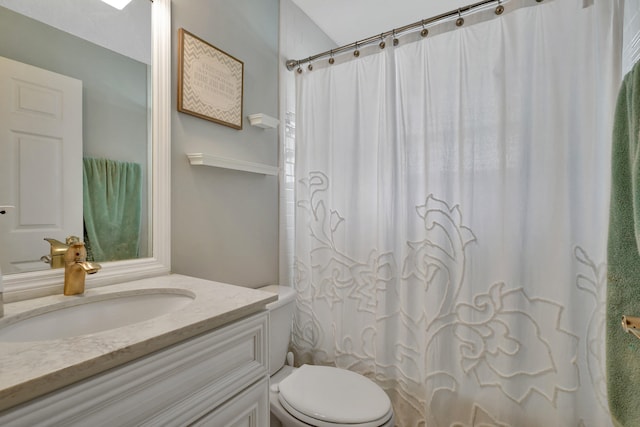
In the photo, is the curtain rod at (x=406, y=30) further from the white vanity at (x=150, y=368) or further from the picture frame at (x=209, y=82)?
the white vanity at (x=150, y=368)

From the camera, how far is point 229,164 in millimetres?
1382

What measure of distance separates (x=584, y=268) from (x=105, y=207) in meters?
1.69

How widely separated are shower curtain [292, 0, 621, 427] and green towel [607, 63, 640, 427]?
29 centimetres

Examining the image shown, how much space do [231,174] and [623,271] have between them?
1442 mm

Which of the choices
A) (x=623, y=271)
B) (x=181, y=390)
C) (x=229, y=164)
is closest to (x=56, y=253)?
(x=181, y=390)

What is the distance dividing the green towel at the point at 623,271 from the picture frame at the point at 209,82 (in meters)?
1.40

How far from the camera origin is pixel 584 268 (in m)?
1.10

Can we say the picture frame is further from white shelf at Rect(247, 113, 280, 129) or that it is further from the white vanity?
the white vanity

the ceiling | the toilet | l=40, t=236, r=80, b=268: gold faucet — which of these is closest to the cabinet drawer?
the toilet

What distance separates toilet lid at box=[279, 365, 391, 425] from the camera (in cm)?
106

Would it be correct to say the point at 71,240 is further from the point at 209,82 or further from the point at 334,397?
the point at 334,397

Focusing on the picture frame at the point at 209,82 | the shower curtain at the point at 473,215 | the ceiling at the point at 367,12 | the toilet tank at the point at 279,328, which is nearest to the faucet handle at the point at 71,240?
the picture frame at the point at 209,82

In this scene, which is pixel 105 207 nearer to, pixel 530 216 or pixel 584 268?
pixel 530 216

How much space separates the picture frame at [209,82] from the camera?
49.0 inches
